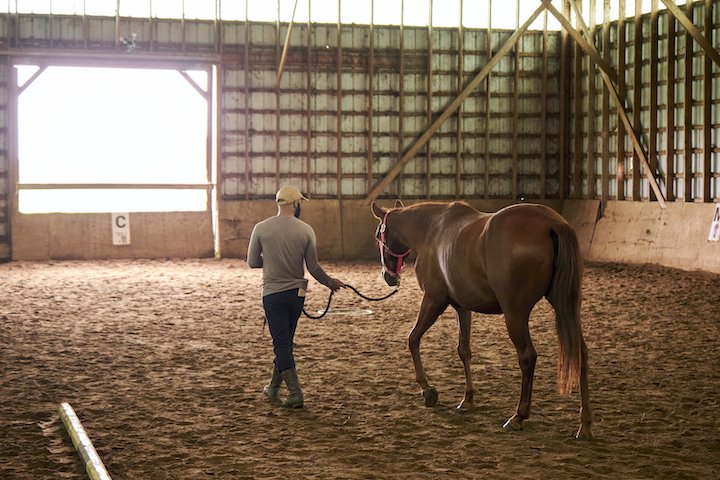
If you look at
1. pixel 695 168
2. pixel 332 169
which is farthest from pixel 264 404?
pixel 332 169

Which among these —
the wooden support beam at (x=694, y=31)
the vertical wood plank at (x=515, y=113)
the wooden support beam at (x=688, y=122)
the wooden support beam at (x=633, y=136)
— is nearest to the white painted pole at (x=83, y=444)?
the wooden support beam at (x=694, y=31)

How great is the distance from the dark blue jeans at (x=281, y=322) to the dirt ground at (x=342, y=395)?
347 millimetres

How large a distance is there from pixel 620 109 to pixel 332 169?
5.48 meters

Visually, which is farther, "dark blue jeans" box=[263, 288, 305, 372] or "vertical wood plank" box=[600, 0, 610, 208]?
"vertical wood plank" box=[600, 0, 610, 208]

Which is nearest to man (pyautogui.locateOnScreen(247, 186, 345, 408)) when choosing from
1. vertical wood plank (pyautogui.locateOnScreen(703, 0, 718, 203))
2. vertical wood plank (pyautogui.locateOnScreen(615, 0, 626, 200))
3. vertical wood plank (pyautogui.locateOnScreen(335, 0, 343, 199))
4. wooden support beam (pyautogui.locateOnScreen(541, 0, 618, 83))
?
vertical wood plank (pyautogui.locateOnScreen(703, 0, 718, 203))

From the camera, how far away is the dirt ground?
195 inches

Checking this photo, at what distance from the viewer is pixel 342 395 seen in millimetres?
6555

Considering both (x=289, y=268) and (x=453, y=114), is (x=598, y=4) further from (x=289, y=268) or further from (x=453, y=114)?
(x=289, y=268)

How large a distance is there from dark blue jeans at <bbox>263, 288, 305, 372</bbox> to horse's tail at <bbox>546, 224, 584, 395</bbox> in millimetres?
1692

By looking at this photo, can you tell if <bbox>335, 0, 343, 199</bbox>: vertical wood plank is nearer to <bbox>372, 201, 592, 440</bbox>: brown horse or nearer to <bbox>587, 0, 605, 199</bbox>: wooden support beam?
<bbox>587, 0, 605, 199</bbox>: wooden support beam

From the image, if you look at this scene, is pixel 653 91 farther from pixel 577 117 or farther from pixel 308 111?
pixel 308 111

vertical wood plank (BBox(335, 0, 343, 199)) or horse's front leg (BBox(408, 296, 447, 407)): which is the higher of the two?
vertical wood plank (BBox(335, 0, 343, 199))

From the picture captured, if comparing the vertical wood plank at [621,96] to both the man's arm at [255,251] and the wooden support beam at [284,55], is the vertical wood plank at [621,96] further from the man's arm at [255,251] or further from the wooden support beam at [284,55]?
the man's arm at [255,251]

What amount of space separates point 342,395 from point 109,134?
14.0m
